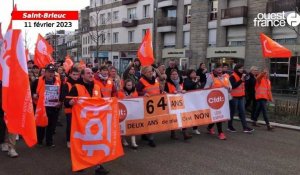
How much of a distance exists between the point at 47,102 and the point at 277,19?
2367 centimetres

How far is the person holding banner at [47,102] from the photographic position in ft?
27.1

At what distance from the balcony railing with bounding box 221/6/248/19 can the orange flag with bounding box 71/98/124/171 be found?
26.9m

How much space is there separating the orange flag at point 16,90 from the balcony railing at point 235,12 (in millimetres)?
26450

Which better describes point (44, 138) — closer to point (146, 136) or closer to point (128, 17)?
point (146, 136)

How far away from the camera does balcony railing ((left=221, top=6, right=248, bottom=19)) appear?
31.1 meters

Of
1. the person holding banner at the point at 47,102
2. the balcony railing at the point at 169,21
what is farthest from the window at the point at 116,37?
the person holding banner at the point at 47,102

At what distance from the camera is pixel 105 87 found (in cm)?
826

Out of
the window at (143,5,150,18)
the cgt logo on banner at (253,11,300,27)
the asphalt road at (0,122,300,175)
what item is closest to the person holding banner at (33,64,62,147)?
the asphalt road at (0,122,300,175)

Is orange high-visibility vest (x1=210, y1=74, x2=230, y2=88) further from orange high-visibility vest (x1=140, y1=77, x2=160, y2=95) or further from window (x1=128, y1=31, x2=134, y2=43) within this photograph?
window (x1=128, y1=31, x2=134, y2=43)

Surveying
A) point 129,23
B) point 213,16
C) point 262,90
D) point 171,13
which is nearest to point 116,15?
point 129,23

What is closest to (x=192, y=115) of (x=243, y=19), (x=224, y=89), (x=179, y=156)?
(x=224, y=89)

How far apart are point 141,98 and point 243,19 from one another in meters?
24.6

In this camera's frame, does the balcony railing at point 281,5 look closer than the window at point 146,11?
Yes

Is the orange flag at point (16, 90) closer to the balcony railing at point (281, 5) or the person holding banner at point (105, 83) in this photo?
the person holding banner at point (105, 83)
